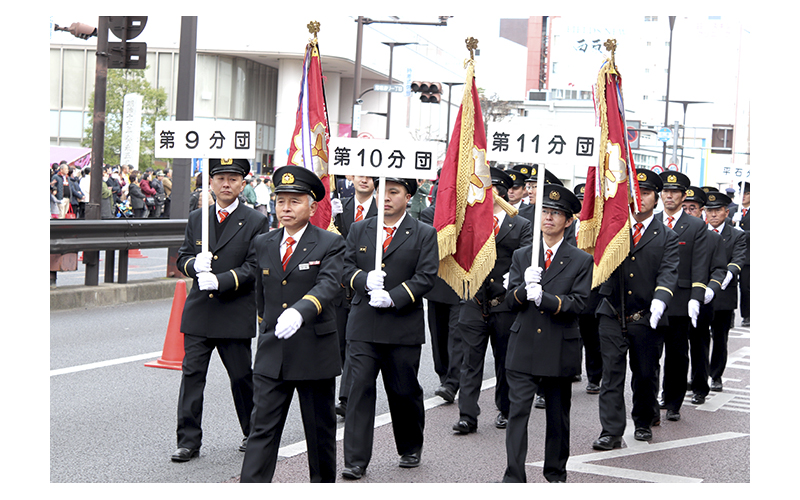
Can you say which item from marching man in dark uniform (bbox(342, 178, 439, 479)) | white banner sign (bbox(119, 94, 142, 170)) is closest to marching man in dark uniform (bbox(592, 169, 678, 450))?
marching man in dark uniform (bbox(342, 178, 439, 479))

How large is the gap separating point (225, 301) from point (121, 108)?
3759cm

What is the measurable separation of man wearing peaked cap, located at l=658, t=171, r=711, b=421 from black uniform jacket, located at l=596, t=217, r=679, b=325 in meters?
0.65

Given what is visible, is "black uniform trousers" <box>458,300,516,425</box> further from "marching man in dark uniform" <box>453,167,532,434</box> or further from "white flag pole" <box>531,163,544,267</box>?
"white flag pole" <box>531,163,544,267</box>

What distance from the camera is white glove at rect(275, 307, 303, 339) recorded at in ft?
16.5

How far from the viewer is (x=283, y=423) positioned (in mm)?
5301

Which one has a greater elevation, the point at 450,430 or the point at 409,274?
the point at 409,274

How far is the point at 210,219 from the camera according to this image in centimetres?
664

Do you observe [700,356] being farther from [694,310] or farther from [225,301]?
[225,301]

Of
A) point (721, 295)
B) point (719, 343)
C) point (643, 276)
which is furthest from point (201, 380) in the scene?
point (721, 295)

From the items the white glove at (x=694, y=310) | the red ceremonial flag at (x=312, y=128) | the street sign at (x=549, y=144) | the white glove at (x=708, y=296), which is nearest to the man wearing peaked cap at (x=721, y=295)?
the white glove at (x=708, y=296)

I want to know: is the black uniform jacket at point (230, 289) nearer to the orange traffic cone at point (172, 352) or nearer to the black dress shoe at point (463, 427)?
the black dress shoe at point (463, 427)

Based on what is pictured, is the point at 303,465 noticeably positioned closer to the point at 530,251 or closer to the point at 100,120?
the point at 530,251

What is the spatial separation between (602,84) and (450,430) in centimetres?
306
